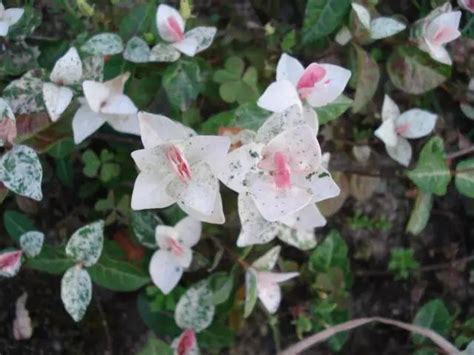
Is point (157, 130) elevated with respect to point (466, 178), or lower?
elevated

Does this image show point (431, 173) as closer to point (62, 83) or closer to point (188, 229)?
point (188, 229)

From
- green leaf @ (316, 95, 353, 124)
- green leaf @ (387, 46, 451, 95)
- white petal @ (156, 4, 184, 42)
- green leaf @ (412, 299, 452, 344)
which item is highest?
white petal @ (156, 4, 184, 42)

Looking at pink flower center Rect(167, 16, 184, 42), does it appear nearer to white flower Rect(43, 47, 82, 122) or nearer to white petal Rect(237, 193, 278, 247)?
white flower Rect(43, 47, 82, 122)

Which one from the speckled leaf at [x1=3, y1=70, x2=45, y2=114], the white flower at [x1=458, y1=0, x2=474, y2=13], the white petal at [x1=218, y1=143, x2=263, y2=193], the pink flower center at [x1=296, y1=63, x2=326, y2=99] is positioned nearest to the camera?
the white petal at [x1=218, y1=143, x2=263, y2=193]

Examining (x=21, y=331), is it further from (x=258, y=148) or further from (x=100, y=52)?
(x=258, y=148)

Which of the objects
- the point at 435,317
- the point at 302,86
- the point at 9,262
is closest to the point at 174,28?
the point at 302,86

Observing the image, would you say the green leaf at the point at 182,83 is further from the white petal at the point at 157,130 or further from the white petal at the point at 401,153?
the white petal at the point at 401,153

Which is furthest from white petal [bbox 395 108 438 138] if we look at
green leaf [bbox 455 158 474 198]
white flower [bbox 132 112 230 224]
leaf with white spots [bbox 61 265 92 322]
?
leaf with white spots [bbox 61 265 92 322]
